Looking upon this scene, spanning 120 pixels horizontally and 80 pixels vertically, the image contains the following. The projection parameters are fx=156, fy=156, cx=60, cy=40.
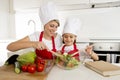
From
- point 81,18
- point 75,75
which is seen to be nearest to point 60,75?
point 75,75

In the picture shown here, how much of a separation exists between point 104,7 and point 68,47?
4.50 feet

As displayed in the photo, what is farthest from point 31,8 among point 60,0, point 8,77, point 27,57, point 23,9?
point 8,77

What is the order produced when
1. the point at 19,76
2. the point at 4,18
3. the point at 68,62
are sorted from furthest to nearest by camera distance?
the point at 4,18, the point at 68,62, the point at 19,76

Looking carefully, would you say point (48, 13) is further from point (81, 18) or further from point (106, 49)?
point (81, 18)

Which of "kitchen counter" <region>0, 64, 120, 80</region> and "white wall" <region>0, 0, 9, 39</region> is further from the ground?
"white wall" <region>0, 0, 9, 39</region>

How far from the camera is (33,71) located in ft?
2.70

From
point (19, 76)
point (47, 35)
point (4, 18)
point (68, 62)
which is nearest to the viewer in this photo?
point (19, 76)

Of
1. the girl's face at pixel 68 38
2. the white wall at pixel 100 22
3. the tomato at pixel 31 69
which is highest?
the white wall at pixel 100 22

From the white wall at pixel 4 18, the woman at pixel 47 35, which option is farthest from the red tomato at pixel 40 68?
the white wall at pixel 4 18

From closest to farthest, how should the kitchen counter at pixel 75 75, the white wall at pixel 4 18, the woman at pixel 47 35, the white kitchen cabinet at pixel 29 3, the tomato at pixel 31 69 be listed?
1. the kitchen counter at pixel 75 75
2. the tomato at pixel 31 69
3. the woman at pixel 47 35
4. the white kitchen cabinet at pixel 29 3
5. the white wall at pixel 4 18

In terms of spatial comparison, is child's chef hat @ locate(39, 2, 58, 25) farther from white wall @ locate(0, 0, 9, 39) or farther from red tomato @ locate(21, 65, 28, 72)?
white wall @ locate(0, 0, 9, 39)

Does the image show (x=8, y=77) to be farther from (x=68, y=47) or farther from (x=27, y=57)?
(x=68, y=47)

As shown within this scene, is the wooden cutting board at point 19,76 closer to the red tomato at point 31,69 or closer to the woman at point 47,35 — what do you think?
the red tomato at point 31,69

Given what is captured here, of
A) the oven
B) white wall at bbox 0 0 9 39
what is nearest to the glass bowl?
the oven
